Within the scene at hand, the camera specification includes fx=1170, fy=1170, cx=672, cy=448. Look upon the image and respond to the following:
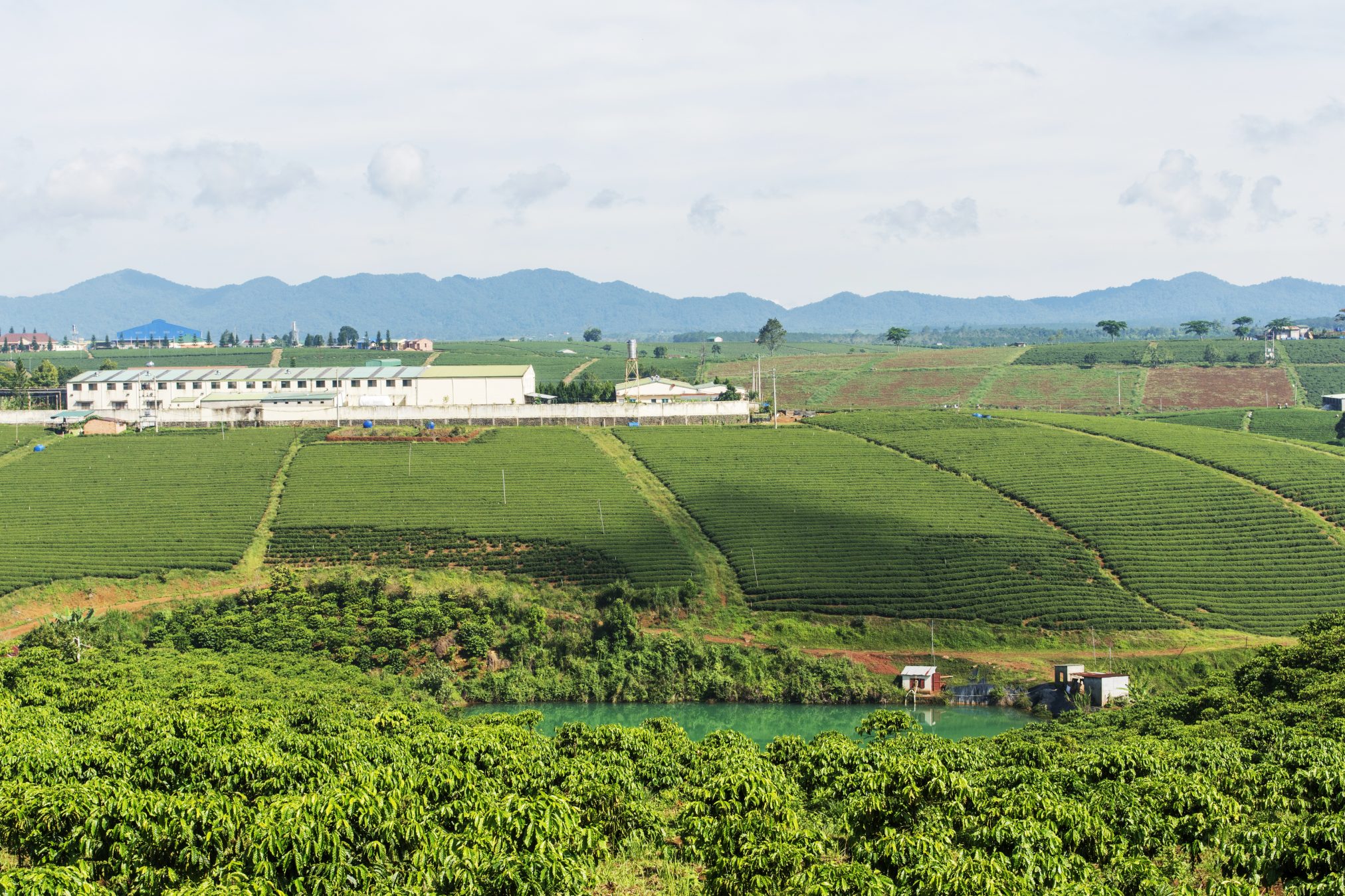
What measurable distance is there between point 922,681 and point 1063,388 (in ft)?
326

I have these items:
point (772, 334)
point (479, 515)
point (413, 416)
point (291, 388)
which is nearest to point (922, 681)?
point (479, 515)

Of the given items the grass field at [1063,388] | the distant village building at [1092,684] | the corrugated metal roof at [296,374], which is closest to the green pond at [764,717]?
the distant village building at [1092,684]

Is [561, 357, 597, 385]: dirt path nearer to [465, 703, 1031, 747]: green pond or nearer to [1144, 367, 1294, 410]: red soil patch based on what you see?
[1144, 367, 1294, 410]: red soil patch

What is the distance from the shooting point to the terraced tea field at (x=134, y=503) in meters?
66.6

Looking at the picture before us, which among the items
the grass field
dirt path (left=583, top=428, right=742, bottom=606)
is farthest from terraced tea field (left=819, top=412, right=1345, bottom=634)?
the grass field

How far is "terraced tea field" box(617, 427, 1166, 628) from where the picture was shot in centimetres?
6281

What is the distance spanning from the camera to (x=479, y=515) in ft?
241

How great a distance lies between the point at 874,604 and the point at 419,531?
27558mm

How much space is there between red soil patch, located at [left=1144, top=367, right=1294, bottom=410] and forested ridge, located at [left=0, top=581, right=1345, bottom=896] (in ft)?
337

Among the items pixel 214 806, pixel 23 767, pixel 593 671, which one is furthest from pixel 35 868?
pixel 593 671

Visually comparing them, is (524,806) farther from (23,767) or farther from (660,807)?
(23,767)

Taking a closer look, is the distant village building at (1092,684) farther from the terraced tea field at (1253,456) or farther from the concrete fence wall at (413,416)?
the concrete fence wall at (413,416)

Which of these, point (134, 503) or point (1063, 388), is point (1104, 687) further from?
point (1063, 388)

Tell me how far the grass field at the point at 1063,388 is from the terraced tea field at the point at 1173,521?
1703 inches
